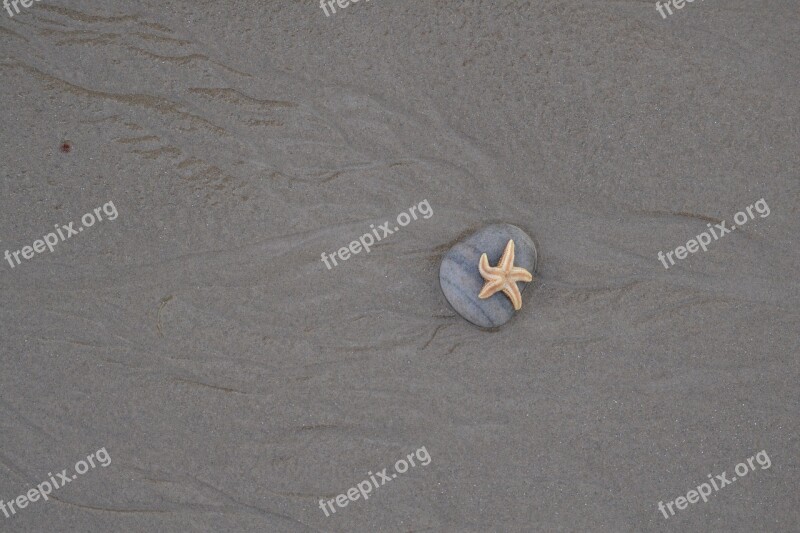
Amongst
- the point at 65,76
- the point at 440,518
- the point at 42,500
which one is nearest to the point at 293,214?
the point at 65,76

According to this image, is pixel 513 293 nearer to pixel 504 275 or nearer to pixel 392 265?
pixel 504 275

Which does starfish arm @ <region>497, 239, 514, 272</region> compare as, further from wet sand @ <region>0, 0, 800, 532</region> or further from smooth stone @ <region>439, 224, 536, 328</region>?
wet sand @ <region>0, 0, 800, 532</region>

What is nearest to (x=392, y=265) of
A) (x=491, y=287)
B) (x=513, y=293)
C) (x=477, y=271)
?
(x=477, y=271)

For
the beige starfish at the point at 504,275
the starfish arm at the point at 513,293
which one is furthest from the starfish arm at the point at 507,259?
the starfish arm at the point at 513,293

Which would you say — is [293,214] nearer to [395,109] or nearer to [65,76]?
[395,109]

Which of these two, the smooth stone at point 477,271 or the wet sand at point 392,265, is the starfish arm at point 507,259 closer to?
the smooth stone at point 477,271

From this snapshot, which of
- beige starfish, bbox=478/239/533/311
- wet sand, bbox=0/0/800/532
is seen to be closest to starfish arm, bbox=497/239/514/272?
beige starfish, bbox=478/239/533/311
